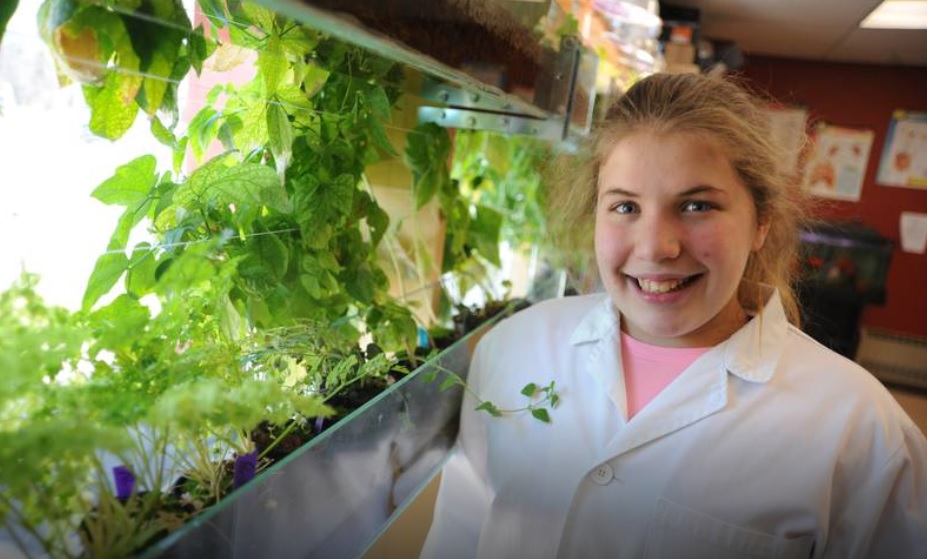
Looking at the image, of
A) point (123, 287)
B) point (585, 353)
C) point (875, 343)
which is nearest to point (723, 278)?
point (585, 353)

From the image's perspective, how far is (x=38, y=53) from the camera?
55cm

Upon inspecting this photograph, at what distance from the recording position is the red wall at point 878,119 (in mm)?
4316

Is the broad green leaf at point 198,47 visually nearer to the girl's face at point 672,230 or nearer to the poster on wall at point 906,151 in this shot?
the girl's face at point 672,230

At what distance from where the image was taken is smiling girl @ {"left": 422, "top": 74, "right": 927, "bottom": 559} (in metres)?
0.83

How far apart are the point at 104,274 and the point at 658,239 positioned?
657 mm

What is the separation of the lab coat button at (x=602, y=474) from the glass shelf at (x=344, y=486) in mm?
258

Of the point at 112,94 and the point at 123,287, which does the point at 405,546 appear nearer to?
the point at 123,287

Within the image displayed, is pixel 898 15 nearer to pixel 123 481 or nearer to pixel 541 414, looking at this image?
pixel 541 414

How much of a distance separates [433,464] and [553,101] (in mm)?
640

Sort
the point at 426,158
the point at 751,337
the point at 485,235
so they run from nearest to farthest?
the point at 751,337, the point at 426,158, the point at 485,235

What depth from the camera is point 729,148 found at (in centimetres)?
91

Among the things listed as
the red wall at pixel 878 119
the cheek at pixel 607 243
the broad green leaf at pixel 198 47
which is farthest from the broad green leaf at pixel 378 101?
the red wall at pixel 878 119

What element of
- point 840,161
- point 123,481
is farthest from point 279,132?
point 840,161

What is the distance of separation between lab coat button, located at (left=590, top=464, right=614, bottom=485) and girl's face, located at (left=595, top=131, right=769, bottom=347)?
8.0 inches
